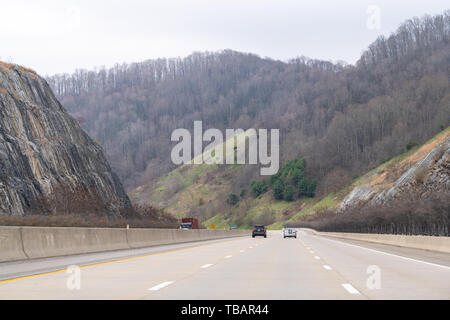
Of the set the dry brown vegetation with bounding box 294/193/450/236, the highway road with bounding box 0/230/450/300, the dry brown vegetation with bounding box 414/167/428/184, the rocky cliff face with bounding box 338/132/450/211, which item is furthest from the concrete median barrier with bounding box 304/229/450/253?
the dry brown vegetation with bounding box 414/167/428/184

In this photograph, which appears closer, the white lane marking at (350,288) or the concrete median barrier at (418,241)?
the white lane marking at (350,288)

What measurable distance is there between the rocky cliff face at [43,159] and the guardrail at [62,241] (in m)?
20.3

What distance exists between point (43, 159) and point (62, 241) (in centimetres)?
3973

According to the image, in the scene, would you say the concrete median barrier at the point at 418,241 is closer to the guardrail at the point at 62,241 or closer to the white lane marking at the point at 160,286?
the guardrail at the point at 62,241

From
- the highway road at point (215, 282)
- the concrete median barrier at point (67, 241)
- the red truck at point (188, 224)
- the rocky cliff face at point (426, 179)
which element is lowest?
the red truck at point (188, 224)

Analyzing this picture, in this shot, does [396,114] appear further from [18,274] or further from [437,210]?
[18,274]

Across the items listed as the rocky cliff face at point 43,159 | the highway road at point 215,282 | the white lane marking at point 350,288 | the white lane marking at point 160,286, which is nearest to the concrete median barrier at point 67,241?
the highway road at point 215,282

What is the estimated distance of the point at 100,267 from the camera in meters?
17.4

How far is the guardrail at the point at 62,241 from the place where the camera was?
60.7ft

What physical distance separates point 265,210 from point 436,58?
230 feet

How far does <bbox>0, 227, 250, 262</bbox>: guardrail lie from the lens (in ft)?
60.7

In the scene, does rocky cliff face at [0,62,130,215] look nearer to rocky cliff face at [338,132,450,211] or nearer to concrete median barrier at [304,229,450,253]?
concrete median barrier at [304,229,450,253]
